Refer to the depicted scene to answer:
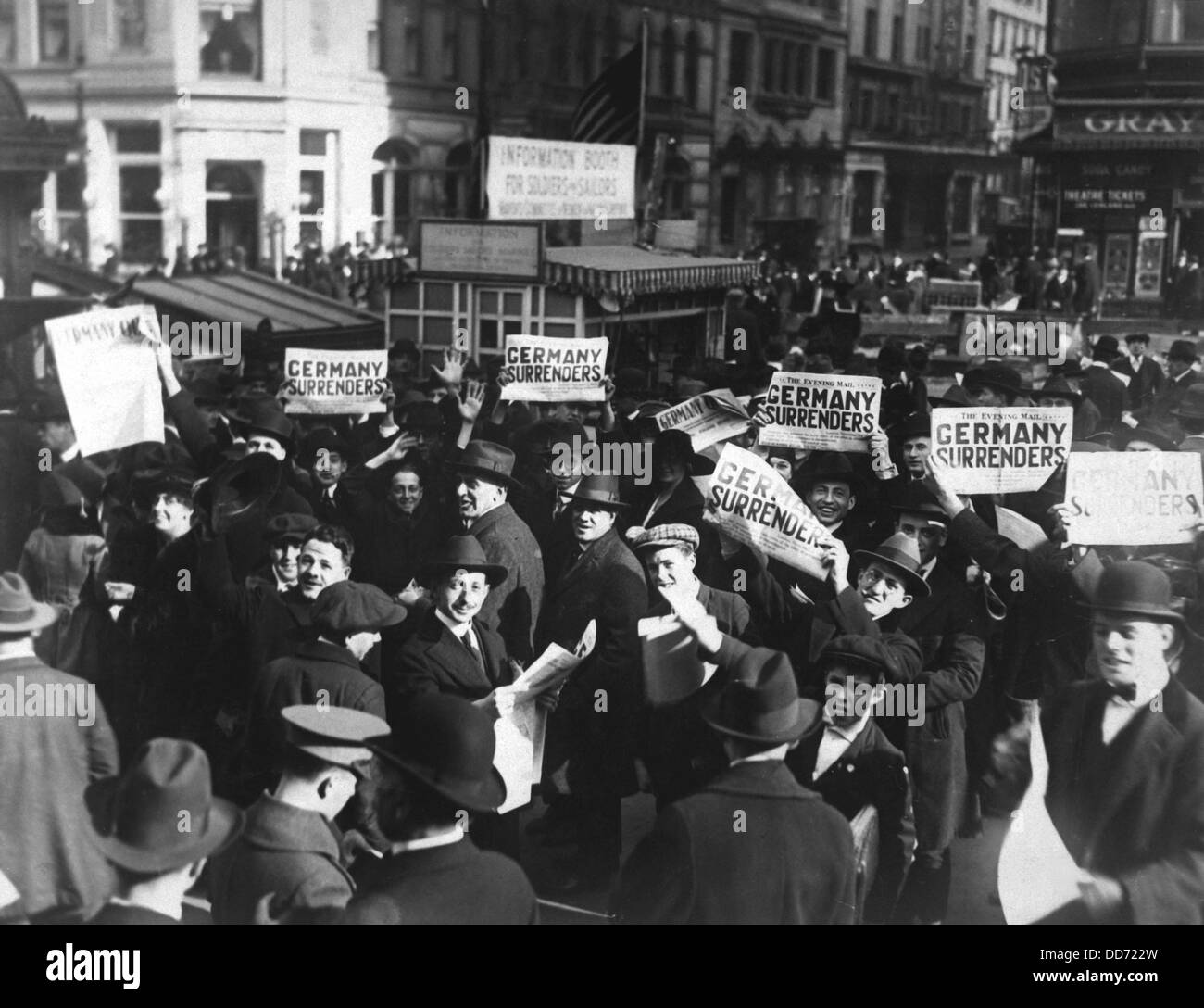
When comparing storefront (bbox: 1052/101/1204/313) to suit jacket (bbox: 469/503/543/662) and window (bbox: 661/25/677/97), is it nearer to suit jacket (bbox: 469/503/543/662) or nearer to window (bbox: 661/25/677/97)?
window (bbox: 661/25/677/97)

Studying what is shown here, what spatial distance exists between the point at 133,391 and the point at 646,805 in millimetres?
3169

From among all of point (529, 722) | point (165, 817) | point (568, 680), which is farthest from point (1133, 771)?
point (165, 817)

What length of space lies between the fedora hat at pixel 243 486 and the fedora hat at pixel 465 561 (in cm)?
115

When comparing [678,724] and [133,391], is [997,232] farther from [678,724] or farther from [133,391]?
[133,391]

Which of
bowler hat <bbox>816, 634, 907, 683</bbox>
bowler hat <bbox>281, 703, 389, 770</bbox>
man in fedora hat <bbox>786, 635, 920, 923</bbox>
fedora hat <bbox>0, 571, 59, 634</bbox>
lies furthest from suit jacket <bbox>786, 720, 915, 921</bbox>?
fedora hat <bbox>0, 571, 59, 634</bbox>

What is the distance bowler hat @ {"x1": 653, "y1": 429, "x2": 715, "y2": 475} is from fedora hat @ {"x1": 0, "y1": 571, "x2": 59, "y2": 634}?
2755 mm

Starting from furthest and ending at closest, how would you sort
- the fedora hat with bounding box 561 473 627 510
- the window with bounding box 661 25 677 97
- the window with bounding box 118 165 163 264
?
the window with bounding box 661 25 677 97 → the window with bounding box 118 165 163 264 → the fedora hat with bounding box 561 473 627 510

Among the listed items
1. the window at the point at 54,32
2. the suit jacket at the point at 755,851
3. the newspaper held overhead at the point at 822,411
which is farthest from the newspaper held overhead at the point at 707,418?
the window at the point at 54,32

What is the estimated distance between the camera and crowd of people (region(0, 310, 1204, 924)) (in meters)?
5.14

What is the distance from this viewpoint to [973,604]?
20.8 feet

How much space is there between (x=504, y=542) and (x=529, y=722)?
82cm

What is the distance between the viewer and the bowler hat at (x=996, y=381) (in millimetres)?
7816

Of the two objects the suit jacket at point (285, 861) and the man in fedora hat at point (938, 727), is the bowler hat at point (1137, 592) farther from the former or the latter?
the suit jacket at point (285, 861)
